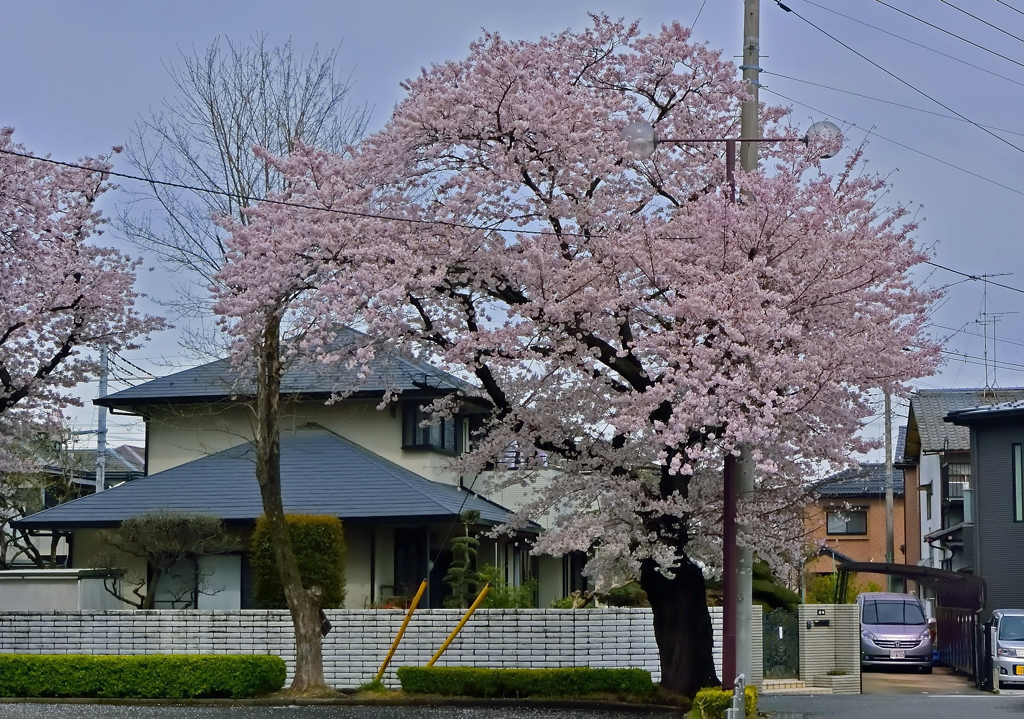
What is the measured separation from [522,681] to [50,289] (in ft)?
31.9

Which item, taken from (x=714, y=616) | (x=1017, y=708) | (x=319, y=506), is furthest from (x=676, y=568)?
(x=319, y=506)

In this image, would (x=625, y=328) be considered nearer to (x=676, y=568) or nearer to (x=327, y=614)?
(x=676, y=568)

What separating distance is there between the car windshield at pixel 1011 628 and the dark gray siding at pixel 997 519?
6.77 meters

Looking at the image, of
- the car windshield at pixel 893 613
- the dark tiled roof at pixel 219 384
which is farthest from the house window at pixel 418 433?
the car windshield at pixel 893 613

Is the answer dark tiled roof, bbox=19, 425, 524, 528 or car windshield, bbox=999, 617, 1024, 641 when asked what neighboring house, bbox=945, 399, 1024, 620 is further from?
dark tiled roof, bbox=19, 425, 524, 528

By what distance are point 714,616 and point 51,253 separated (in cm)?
1225

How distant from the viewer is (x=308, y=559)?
76.4 feet

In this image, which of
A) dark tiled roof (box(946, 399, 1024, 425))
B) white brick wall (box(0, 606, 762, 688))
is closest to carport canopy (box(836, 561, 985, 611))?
dark tiled roof (box(946, 399, 1024, 425))

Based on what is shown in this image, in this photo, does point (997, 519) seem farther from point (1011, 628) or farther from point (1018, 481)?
point (1011, 628)

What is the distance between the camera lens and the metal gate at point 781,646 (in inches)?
932

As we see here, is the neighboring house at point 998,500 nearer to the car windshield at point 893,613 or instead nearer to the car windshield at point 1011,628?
the car windshield at point 893,613

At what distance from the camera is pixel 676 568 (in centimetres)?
1748

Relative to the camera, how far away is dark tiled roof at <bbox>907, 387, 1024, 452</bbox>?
38000 millimetres

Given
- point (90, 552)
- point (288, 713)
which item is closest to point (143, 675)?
point (288, 713)
